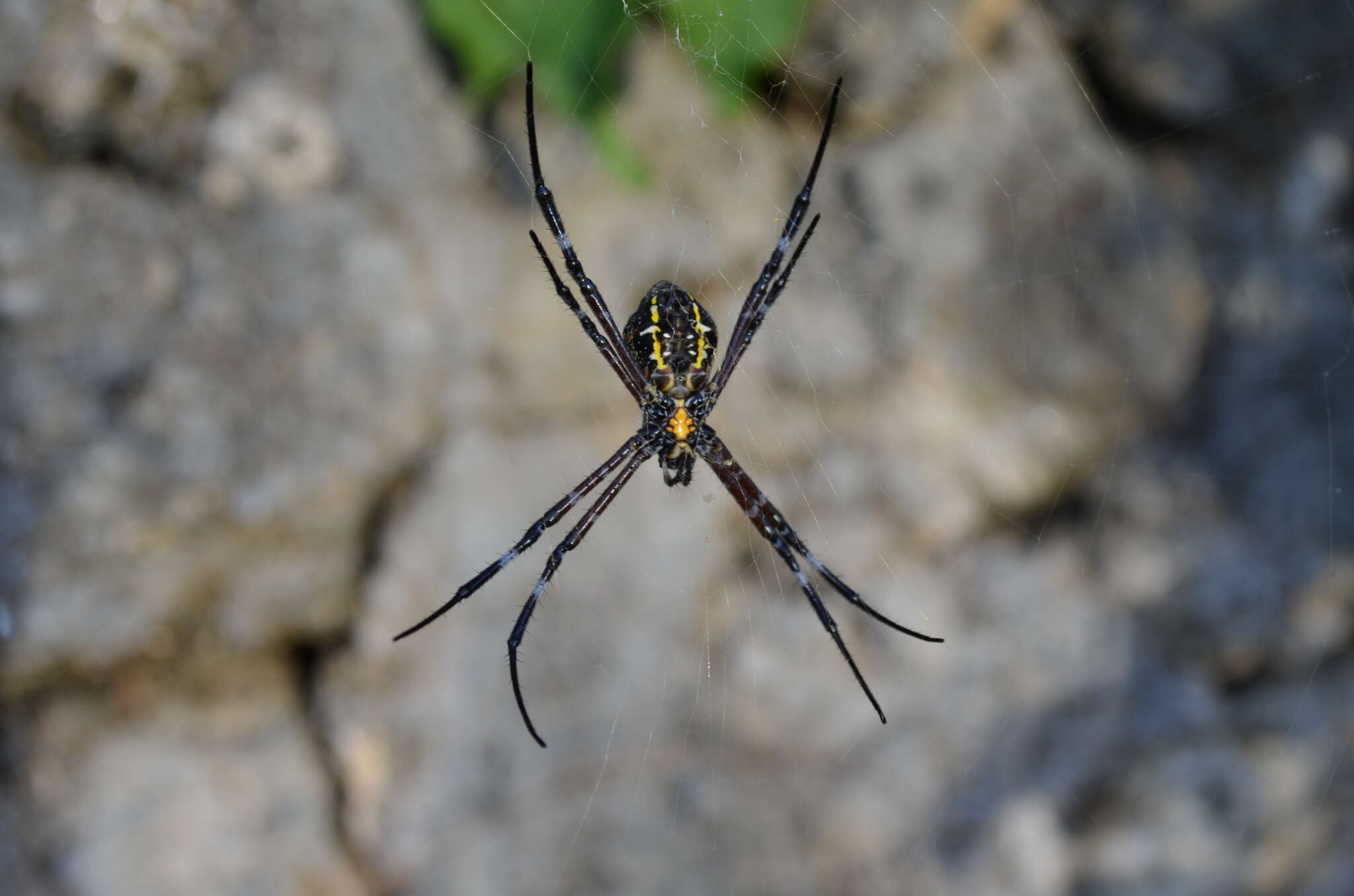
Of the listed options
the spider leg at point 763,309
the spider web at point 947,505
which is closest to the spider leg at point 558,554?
the spider leg at point 763,309

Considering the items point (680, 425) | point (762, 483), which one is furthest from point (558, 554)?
point (762, 483)

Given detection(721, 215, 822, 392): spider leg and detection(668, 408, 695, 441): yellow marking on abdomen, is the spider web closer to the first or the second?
detection(668, 408, 695, 441): yellow marking on abdomen

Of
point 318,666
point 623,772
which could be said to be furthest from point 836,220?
point 318,666

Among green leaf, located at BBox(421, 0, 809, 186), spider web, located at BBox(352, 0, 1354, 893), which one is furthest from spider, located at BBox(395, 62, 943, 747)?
spider web, located at BBox(352, 0, 1354, 893)

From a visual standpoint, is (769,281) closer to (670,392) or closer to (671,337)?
(671,337)

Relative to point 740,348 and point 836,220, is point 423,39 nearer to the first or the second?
point 836,220

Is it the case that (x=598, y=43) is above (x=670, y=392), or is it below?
above

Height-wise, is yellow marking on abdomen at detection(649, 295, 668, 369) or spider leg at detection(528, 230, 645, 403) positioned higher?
spider leg at detection(528, 230, 645, 403)
